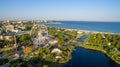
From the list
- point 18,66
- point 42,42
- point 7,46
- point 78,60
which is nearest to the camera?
point 18,66

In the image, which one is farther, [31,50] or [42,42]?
[42,42]

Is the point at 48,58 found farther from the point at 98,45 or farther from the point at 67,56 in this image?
the point at 98,45

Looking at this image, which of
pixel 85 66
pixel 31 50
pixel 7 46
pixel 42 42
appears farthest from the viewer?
pixel 42 42

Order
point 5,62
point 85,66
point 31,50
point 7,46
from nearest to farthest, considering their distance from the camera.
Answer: point 5,62
point 85,66
point 31,50
point 7,46

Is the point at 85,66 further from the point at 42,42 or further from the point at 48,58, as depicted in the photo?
the point at 42,42

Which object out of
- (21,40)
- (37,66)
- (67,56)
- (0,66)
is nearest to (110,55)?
(67,56)

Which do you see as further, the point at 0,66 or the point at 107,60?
the point at 107,60

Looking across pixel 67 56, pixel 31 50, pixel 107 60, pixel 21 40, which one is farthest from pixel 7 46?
pixel 107 60

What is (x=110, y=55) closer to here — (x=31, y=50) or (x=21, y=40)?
(x=31, y=50)

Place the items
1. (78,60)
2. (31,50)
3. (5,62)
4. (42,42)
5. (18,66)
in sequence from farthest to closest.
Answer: (42,42)
(31,50)
(78,60)
(5,62)
(18,66)
